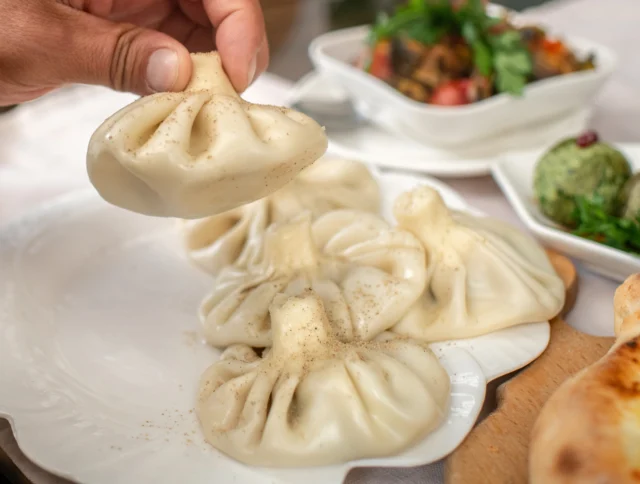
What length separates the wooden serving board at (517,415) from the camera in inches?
50.3

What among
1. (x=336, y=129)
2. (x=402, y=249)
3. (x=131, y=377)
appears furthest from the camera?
(x=336, y=129)

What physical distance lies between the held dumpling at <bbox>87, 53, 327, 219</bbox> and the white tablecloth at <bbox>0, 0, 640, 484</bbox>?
0.99m

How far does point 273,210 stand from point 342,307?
61 cm

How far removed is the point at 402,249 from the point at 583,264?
0.64 m

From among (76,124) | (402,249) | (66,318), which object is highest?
(402,249)

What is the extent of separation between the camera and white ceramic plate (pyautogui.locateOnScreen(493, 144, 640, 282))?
1887 mm

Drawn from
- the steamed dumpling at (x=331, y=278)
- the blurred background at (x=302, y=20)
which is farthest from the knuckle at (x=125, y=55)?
the blurred background at (x=302, y=20)

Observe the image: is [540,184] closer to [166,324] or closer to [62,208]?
[166,324]

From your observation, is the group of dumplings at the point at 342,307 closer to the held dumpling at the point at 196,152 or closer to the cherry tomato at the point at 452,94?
the held dumpling at the point at 196,152

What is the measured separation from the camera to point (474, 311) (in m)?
1.70

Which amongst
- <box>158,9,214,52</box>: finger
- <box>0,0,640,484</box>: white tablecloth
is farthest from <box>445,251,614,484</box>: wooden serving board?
<box>158,9,214,52</box>: finger

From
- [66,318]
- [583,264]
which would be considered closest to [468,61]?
[583,264]

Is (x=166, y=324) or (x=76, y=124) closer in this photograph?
(x=166, y=324)

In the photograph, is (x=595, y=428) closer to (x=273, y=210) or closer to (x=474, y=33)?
(x=273, y=210)
